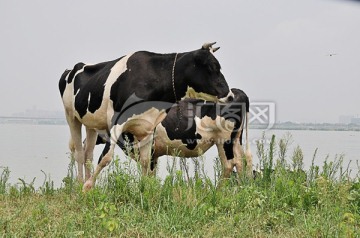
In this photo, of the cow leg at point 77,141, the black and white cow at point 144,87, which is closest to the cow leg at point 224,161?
the black and white cow at point 144,87

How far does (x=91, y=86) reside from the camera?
5676 millimetres

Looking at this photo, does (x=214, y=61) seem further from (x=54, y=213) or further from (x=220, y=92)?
(x=54, y=213)

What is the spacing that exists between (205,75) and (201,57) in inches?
7.9

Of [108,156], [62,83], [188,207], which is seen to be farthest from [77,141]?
[188,207]

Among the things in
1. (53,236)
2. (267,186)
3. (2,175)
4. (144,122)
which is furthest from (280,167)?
(2,175)

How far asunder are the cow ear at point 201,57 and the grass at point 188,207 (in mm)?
1119

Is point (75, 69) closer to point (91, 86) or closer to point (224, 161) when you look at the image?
point (91, 86)

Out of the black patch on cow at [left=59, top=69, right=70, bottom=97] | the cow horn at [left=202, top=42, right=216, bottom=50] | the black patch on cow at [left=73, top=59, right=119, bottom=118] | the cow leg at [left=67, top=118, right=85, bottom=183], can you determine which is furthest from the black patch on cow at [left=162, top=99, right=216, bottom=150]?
the cow horn at [left=202, top=42, right=216, bottom=50]

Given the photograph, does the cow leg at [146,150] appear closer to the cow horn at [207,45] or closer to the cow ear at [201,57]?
the cow ear at [201,57]

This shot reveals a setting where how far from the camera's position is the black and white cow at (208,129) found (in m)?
7.62

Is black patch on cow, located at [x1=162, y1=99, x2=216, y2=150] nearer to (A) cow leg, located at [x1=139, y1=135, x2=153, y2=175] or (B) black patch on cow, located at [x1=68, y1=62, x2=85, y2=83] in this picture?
(B) black patch on cow, located at [x1=68, y1=62, x2=85, y2=83]

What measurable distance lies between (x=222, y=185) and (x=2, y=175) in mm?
2561

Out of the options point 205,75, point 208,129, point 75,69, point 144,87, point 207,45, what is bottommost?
point 208,129

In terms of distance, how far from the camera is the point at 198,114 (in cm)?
809
